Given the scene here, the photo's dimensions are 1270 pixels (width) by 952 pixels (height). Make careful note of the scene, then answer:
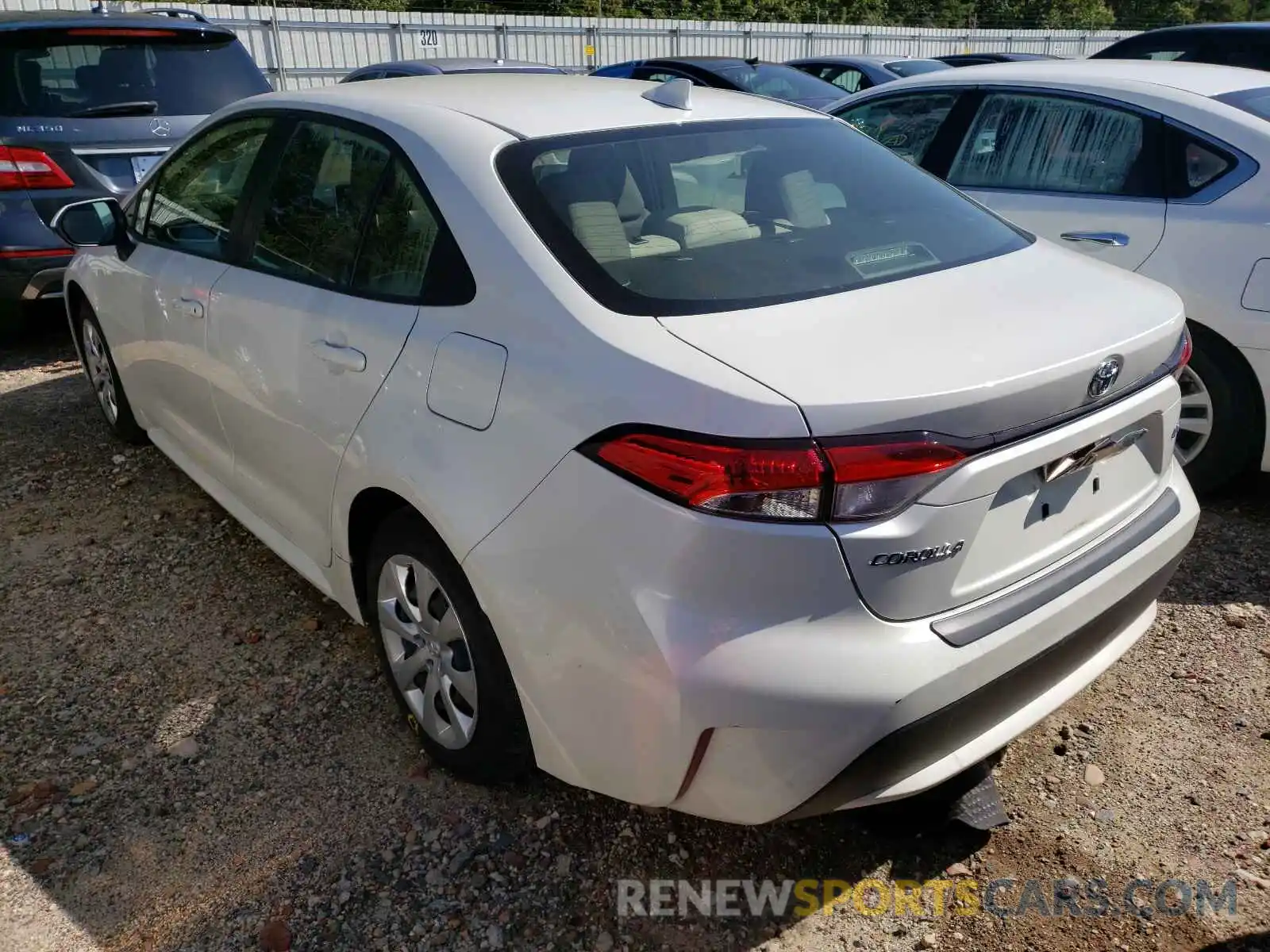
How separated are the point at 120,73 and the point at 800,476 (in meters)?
5.66

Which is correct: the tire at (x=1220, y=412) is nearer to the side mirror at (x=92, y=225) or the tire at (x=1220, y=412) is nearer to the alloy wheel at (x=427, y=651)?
the alloy wheel at (x=427, y=651)

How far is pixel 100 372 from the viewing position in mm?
4707

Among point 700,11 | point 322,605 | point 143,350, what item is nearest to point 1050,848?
point 322,605

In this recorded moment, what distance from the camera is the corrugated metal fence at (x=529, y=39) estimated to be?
63.8 ft

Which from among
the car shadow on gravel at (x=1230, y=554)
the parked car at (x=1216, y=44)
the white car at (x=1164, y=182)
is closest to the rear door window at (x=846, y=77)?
the parked car at (x=1216, y=44)

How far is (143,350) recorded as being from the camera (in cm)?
387

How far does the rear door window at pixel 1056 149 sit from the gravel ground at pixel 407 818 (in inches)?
66.8

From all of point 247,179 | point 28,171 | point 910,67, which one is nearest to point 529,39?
point 910,67

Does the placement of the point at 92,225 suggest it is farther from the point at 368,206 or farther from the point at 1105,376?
the point at 1105,376

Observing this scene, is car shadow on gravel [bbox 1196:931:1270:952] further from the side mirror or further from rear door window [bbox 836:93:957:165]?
the side mirror

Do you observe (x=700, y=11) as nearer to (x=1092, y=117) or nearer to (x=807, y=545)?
(x=1092, y=117)

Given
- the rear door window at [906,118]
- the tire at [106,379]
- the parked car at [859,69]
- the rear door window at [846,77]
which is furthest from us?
the rear door window at [846,77]

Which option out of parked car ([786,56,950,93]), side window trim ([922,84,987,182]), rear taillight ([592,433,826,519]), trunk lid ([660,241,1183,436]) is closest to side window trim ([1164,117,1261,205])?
side window trim ([922,84,987,182])

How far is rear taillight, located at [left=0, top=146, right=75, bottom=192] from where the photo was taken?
215 inches
